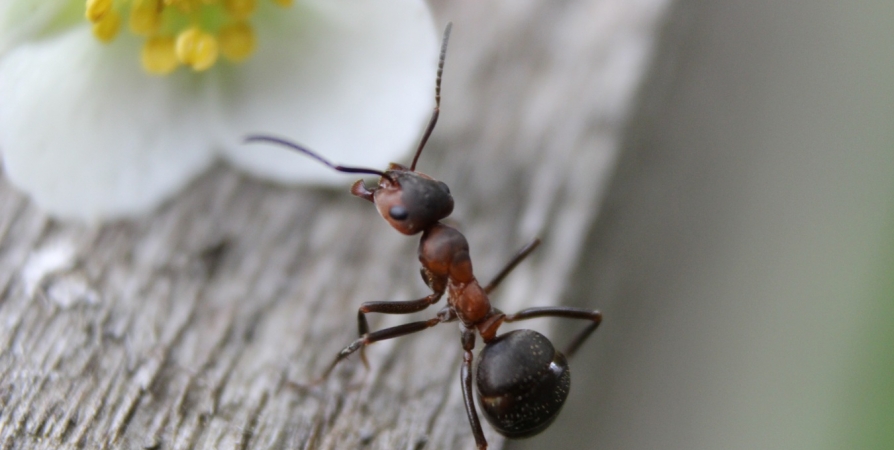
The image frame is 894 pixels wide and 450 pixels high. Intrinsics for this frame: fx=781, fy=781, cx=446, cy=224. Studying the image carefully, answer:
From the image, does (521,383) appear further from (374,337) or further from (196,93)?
(196,93)

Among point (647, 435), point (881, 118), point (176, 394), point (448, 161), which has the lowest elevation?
point (647, 435)

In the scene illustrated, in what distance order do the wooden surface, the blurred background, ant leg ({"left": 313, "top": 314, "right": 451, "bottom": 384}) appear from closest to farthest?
the wooden surface
ant leg ({"left": 313, "top": 314, "right": 451, "bottom": 384})
the blurred background

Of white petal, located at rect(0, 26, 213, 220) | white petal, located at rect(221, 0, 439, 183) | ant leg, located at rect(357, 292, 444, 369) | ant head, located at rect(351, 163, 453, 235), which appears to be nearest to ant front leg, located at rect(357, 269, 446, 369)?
ant leg, located at rect(357, 292, 444, 369)

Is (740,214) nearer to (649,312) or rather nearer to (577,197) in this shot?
(649,312)

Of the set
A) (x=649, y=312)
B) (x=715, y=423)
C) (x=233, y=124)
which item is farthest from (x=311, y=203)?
(x=715, y=423)

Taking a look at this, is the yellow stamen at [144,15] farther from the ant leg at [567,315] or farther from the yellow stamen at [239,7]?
the ant leg at [567,315]

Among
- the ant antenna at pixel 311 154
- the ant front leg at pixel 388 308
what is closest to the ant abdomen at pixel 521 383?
the ant front leg at pixel 388 308

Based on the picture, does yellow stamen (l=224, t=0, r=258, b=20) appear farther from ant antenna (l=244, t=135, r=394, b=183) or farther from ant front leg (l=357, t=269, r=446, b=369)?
ant front leg (l=357, t=269, r=446, b=369)
